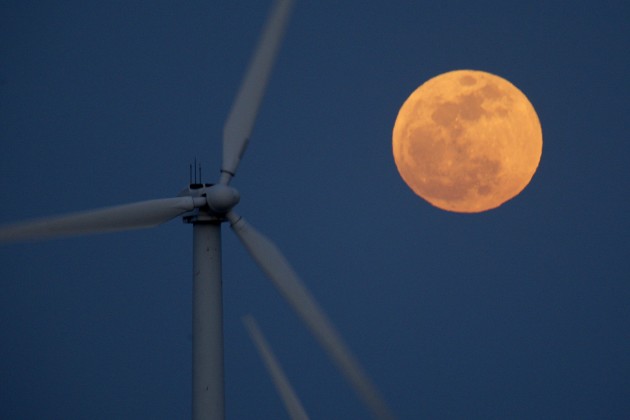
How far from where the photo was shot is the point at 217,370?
25219 millimetres

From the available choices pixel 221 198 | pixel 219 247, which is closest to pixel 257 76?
pixel 221 198

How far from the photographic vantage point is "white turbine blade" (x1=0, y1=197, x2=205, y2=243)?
21.2 meters

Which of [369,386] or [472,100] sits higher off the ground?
[472,100]

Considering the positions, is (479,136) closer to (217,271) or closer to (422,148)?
(422,148)

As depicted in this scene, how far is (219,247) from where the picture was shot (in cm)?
2511

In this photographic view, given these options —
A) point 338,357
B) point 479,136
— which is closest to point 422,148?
point 479,136

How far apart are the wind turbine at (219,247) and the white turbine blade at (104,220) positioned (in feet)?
0.07

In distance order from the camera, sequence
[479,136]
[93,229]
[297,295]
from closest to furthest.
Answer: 1. [93,229]
2. [297,295]
3. [479,136]

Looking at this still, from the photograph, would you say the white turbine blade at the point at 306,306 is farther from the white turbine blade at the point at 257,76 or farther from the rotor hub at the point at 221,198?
the white turbine blade at the point at 257,76

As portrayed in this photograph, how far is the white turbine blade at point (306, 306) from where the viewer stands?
23.4 meters

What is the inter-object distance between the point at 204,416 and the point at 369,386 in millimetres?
4143

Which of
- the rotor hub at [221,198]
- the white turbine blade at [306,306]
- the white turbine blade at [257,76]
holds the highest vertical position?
the white turbine blade at [257,76]

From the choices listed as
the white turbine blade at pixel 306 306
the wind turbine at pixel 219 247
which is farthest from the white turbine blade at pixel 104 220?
the white turbine blade at pixel 306 306

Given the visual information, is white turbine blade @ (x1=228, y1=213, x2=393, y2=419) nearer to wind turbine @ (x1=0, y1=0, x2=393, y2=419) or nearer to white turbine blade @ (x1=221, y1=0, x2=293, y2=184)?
wind turbine @ (x1=0, y1=0, x2=393, y2=419)
